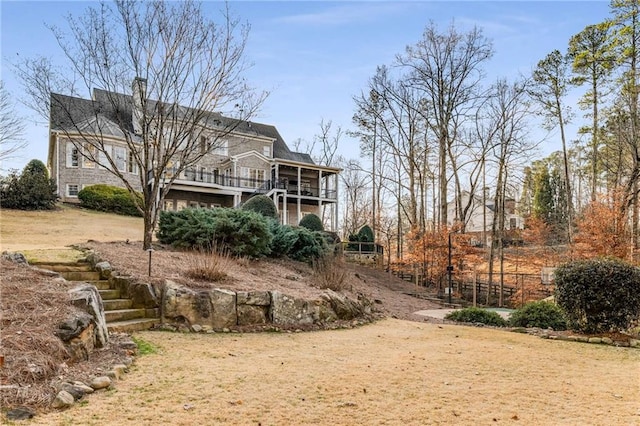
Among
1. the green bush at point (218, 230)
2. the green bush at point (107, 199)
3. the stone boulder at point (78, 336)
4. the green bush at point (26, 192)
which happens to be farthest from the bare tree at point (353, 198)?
the stone boulder at point (78, 336)

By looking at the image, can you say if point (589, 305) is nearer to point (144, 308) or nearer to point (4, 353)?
point (144, 308)

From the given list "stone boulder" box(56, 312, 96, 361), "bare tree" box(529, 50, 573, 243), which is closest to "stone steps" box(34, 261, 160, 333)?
"stone boulder" box(56, 312, 96, 361)

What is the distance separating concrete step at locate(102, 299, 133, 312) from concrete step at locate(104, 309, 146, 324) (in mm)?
124

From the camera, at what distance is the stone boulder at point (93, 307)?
15.9 feet

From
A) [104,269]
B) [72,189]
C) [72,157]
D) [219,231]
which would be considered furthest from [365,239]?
[72,157]

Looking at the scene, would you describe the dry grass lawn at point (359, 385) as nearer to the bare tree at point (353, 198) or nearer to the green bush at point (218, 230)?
the green bush at point (218, 230)

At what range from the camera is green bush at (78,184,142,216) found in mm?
24453

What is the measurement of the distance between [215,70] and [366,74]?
15203mm

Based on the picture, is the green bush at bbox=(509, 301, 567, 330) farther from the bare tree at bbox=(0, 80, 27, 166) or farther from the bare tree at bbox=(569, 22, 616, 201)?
the bare tree at bbox=(0, 80, 27, 166)

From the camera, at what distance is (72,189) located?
84.4 feet

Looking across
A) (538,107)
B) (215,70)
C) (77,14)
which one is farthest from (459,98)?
(77,14)

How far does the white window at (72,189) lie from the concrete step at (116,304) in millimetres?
22511

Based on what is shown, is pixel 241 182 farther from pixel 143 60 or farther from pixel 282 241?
pixel 143 60

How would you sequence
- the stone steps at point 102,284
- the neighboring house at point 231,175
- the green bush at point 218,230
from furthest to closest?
the neighboring house at point 231,175 < the green bush at point 218,230 < the stone steps at point 102,284
